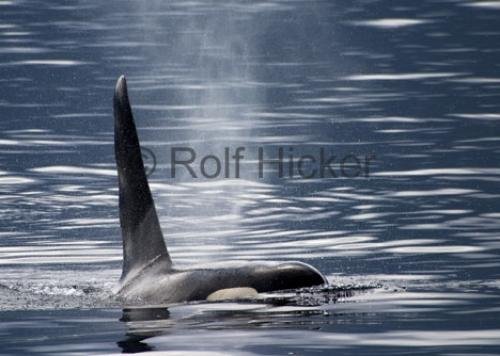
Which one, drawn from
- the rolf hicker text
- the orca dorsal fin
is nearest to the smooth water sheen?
the rolf hicker text

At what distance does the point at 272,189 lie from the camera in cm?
2042

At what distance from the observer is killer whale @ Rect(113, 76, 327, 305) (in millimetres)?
12969

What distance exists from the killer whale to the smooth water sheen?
0.73ft

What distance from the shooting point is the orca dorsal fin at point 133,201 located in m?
13.5

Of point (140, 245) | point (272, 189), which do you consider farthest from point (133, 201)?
point (272, 189)

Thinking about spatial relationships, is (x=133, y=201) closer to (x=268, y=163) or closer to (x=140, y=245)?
(x=140, y=245)

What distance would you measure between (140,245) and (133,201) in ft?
1.08

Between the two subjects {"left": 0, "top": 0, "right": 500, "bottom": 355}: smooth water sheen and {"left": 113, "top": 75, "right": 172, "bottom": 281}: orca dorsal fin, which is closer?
{"left": 0, "top": 0, "right": 500, "bottom": 355}: smooth water sheen

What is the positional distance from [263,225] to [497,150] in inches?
225

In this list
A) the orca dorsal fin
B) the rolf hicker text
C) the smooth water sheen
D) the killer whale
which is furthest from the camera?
the rolf hicker text

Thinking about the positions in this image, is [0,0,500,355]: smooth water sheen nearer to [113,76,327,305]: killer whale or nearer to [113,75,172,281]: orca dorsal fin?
[113,76,327,305]: killer whale

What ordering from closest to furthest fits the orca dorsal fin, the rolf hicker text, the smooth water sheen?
1. the smooth water sheen
2. the orca dorsal fin
3. the rolf hicker text

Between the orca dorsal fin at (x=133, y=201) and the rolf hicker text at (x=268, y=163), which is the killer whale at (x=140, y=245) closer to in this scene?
the orca dorsal fin at (x=133, y=201)

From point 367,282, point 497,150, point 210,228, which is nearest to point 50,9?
point 497,150
